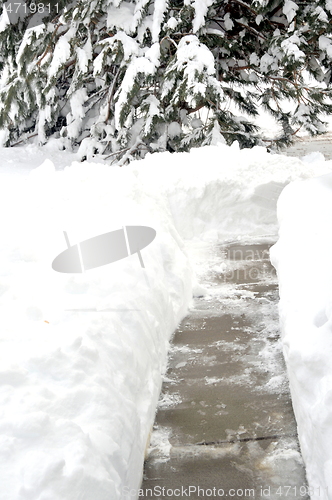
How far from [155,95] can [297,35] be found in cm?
309

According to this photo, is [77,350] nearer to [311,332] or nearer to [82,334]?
[82,334]

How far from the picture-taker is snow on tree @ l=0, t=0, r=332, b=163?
9.59 metres

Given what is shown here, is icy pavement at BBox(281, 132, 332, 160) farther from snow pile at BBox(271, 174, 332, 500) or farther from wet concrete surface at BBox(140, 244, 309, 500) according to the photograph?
snow pile at BBox(271, 174, 332, 500)

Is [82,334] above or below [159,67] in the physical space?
below

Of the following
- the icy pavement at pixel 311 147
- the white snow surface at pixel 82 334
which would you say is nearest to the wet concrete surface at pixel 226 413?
the white snow surface at pixel 82 334

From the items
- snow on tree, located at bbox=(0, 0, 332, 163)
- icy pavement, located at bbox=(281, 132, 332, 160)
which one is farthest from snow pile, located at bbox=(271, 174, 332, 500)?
icy pavement, located at bbox=(281, 132, 332, 160)

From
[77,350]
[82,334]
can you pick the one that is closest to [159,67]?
[82,334]

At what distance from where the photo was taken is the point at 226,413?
3.02m

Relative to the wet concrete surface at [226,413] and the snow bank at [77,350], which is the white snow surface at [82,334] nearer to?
the snow bank at [77,350]

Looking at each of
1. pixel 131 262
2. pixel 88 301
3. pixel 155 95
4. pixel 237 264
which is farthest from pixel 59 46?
pixel 88 301

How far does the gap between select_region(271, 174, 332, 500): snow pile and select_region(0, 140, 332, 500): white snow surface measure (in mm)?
33

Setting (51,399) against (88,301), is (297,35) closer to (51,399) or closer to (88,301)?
(88,301)

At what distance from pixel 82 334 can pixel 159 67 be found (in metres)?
8.83

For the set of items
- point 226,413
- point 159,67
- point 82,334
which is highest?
point 159,67
